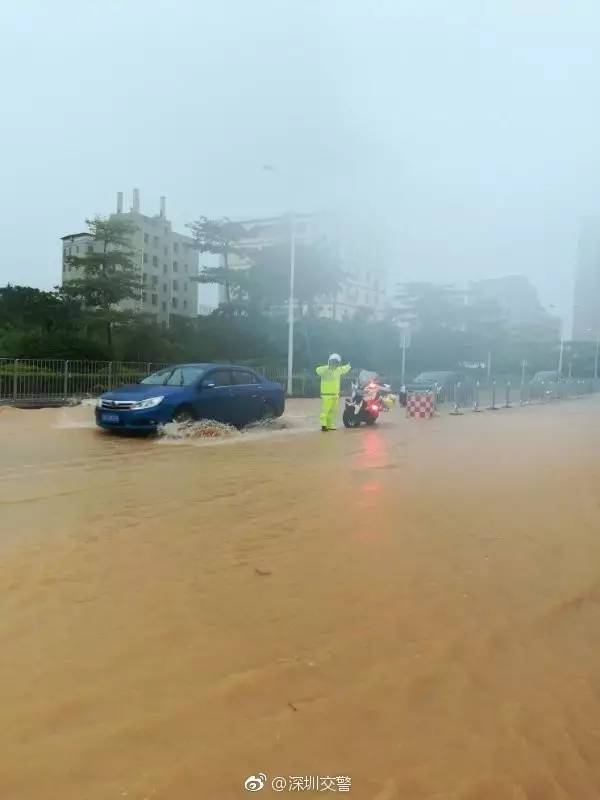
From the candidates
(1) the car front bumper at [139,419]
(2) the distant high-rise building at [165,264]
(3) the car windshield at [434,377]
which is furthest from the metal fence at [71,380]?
(2) the distant high-rise building at [165,264]

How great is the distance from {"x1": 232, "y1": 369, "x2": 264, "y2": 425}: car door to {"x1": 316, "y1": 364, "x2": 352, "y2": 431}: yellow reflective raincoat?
119 cm

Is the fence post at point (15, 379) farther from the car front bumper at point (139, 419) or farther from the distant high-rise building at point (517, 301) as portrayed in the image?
the distant high-rise building at point (517, 301)

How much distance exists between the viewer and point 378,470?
7.89 m

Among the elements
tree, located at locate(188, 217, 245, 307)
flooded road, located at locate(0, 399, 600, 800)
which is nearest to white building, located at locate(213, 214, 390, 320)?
tree, located at locate(188, 217, 245, 307)

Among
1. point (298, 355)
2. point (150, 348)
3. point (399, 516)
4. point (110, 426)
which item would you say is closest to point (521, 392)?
point (298, 355)

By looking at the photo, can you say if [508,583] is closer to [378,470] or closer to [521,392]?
[378,470]

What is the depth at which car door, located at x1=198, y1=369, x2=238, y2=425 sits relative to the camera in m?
10.9

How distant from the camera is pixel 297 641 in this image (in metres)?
3.03

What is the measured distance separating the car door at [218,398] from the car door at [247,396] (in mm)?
132

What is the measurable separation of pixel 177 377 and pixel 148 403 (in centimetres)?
100

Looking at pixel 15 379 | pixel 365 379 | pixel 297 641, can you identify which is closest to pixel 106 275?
pixel 15 379

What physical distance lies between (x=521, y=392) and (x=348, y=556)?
22.4 metres

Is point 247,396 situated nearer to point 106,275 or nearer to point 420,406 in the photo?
point 420,406

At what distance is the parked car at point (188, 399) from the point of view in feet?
33.7
